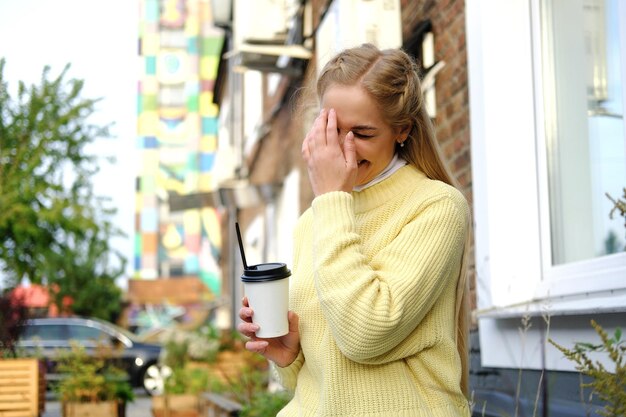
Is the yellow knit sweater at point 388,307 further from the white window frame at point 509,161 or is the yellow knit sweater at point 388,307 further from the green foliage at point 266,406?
the green foliage at point 266,406

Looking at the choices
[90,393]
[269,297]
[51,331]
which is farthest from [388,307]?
[51,331]

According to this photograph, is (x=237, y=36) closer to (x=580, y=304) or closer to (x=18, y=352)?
(x=18, y=352)

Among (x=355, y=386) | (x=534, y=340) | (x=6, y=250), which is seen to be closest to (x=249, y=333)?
(x=355, y=386)

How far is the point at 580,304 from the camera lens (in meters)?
3.30

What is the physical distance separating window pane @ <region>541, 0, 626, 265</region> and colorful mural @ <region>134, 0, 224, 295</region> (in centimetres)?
7036

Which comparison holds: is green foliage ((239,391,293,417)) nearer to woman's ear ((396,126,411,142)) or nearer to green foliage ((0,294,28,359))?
green foliage ((0,294,28,359))

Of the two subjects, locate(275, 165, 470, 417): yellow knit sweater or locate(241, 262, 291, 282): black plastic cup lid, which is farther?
locate(241, 262, 291, 282): black plastic cup lid

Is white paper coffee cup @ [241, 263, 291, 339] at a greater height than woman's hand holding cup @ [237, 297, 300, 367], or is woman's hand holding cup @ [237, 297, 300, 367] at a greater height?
white paper coffee cup @ [241, 263, 291, 339]

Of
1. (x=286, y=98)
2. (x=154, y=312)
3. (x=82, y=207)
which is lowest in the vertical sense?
(x=154, y=312)

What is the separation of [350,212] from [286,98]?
9.10m

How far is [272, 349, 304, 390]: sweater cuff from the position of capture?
2109 millimetres

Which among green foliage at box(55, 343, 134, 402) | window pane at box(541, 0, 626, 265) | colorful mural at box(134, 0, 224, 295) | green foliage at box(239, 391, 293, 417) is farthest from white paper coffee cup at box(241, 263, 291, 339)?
colorful mural at box(134, 0, 224, 295)

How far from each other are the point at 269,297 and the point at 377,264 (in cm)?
24

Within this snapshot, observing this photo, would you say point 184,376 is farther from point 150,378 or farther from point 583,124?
point 150,378
